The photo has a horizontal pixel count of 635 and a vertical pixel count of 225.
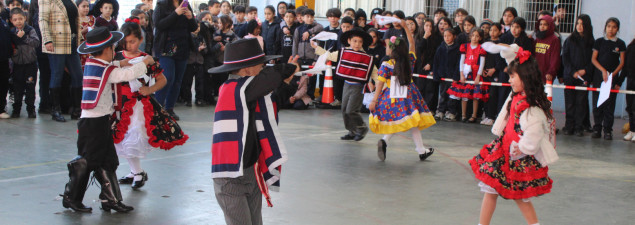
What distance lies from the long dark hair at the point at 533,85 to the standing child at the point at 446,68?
7.31 metres

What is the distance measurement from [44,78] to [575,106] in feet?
25.9

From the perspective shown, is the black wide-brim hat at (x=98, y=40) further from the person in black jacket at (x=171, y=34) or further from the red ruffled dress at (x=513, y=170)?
the person in black jacket at (x=171, y=34)

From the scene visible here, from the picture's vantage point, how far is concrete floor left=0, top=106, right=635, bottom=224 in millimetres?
5793

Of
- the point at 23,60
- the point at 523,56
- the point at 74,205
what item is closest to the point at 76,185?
the point at 74,205

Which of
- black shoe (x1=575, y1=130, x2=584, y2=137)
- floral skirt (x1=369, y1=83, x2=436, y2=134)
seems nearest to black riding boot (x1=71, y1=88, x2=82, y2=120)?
floral skirt (x1=369, y1=83, x2=436, y2=134)

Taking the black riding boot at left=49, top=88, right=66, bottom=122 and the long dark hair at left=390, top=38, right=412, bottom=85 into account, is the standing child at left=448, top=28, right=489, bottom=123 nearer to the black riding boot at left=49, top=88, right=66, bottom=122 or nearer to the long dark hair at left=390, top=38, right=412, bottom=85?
the long dark hair at left=390, top=38, right=412, bottom=85

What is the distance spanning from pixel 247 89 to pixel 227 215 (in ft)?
2.38

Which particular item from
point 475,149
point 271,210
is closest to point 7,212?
point 271,210

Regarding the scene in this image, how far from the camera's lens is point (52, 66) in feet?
33.5

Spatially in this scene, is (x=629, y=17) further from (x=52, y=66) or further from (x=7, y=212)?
(x=7, y=212)

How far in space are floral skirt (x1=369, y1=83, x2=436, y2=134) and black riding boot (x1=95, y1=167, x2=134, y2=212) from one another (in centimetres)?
341

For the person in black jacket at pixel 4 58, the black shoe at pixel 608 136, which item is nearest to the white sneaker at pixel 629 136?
the black shoe at pixel 608 136

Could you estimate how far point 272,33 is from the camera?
14.7 metres

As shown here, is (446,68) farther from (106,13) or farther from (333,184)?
(333,184)
